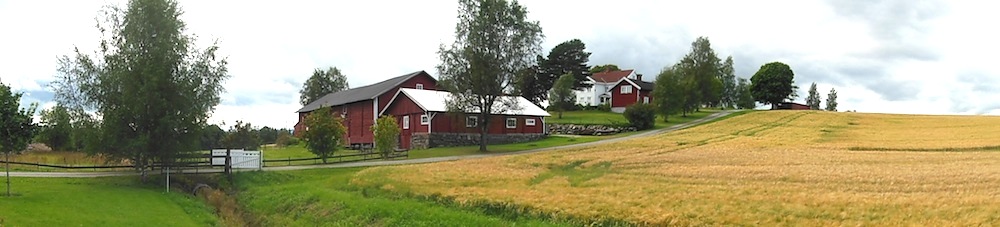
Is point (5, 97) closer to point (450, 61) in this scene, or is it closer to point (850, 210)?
point (850, 210)

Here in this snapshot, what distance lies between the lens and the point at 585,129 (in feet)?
273

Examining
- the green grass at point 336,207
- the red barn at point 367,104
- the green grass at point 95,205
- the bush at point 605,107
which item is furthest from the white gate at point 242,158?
the bush at point 605,107

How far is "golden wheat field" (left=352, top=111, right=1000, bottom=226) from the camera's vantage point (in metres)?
19.6

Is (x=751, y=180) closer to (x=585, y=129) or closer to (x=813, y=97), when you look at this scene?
(x=585, y=129)

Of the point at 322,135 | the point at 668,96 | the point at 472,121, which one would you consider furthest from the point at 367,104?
the point at 668,96

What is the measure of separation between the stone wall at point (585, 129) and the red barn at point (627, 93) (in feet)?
94.2

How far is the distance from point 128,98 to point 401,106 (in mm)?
38301

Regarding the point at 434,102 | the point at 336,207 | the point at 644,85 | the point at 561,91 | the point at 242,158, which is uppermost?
the point at 644,85

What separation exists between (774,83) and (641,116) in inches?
2419

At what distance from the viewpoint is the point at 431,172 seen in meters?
36.8

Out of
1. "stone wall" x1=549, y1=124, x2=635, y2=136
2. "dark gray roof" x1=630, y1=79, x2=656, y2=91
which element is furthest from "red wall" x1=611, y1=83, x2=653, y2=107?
"stone wall" x1=549, y1=124, x2=635, y2=136

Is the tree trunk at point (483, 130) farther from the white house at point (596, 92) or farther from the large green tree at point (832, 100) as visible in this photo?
the large green tree at point (832, 100)

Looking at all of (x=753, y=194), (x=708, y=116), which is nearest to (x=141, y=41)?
(x=753, y=194)

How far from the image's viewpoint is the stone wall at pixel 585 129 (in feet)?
261
